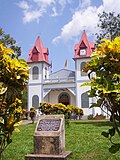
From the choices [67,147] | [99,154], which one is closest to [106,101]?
[99,154]

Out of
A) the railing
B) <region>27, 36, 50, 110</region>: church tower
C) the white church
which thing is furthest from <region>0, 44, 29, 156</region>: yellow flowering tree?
<region>27, 36, 50, 110</region>: church tower

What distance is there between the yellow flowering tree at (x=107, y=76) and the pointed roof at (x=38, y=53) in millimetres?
34109

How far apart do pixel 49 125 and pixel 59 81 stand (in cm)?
2815

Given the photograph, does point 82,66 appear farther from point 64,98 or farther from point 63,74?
point 64,98

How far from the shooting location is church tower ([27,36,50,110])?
3584 centimetres

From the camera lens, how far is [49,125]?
7.62m

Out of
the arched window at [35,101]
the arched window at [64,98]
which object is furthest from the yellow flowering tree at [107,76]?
the arched window at [64,98]

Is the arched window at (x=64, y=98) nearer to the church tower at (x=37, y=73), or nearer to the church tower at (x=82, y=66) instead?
the church tower at (x=82, y=66)

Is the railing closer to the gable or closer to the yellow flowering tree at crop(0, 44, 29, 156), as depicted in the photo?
the gable

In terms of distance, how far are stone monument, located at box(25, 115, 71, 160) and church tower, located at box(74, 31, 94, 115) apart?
2604 cm

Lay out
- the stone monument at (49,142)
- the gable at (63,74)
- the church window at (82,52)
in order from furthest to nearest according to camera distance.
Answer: the gable at (63,74) < the church window at (82,52) < the stone monument at (49,142)

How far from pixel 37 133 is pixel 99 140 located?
322cm

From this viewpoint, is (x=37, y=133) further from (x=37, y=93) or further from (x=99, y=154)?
(x=37, y=93)

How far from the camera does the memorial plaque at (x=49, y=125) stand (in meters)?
7.51
